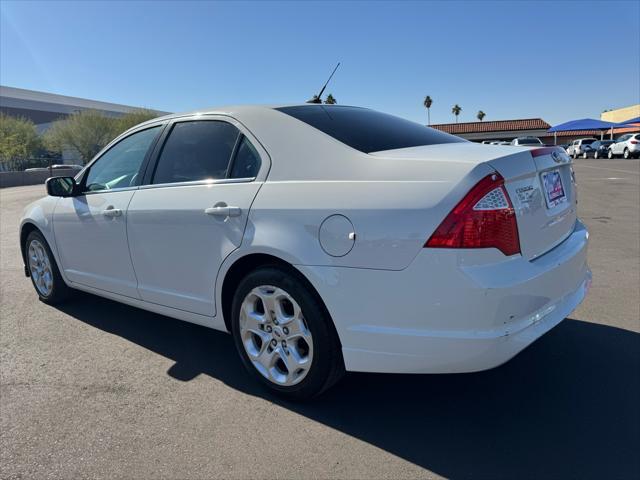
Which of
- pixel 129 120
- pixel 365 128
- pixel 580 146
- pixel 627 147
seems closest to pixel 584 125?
pixel 580 146

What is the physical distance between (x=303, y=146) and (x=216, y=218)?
2.27ft

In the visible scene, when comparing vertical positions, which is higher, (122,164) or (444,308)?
(122,164)

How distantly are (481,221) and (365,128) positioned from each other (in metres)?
1.17

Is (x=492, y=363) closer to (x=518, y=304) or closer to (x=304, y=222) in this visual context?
(x=518, y=304)

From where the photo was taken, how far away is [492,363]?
221cm

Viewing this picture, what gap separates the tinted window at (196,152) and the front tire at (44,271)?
6.20 feet

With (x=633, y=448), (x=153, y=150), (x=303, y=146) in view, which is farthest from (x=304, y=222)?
(x=633, y=448)

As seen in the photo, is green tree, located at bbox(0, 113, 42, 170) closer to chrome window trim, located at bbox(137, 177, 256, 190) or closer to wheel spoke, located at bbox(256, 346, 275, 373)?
chrome window trim, located at bbox(137, 177, 256, 190)

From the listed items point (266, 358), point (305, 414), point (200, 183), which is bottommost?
point (305, 414)

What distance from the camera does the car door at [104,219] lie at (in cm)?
365

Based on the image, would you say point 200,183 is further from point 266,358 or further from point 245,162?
point 266,358

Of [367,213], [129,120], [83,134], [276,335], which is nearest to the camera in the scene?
[367,213]

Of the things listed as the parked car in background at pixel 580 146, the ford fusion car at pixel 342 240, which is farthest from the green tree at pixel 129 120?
the ford fusion car at pixel 342 240

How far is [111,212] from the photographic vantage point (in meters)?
3.66
